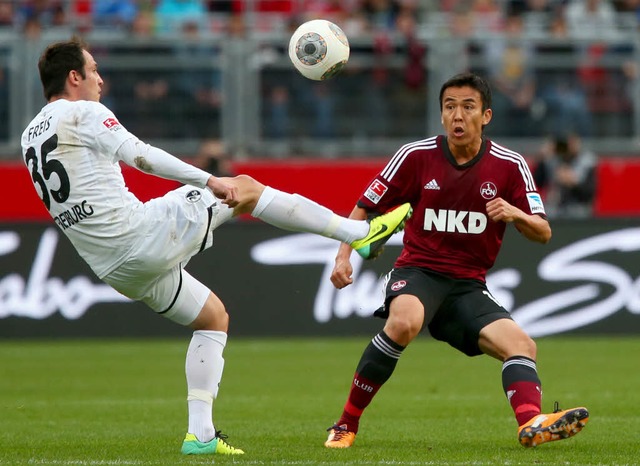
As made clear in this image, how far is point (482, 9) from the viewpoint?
755 inches

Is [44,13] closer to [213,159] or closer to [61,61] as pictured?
[213,159]

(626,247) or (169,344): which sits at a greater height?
(626,247)

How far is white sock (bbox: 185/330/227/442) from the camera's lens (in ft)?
24.0

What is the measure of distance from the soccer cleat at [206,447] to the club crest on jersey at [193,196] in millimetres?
1342

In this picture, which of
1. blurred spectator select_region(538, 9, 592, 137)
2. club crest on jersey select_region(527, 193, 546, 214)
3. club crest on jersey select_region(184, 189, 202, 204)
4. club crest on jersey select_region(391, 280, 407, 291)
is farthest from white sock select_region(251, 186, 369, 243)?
blurred spectator select_region(538, 9, 592, 137)

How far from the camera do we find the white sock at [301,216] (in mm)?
7242

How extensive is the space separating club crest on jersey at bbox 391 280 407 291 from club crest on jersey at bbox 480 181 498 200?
0.72 m

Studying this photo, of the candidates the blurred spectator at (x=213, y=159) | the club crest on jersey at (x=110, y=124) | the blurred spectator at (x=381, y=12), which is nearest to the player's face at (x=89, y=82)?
the club crest on jersey at (x=110, y=124)

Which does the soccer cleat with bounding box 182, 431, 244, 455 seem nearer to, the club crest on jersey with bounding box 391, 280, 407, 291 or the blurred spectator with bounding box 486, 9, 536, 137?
the club crest on jersey with bounding box 391, 280, 407, 291

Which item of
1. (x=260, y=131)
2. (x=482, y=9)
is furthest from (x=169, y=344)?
(x=482, y=9)

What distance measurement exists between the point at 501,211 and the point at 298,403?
3.75 meters

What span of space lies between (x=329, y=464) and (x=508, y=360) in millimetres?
1400

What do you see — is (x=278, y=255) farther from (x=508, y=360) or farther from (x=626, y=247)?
(x=508, y=360)

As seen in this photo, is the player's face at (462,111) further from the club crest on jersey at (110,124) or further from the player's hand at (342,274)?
the club crest on jersey at (110,124)
